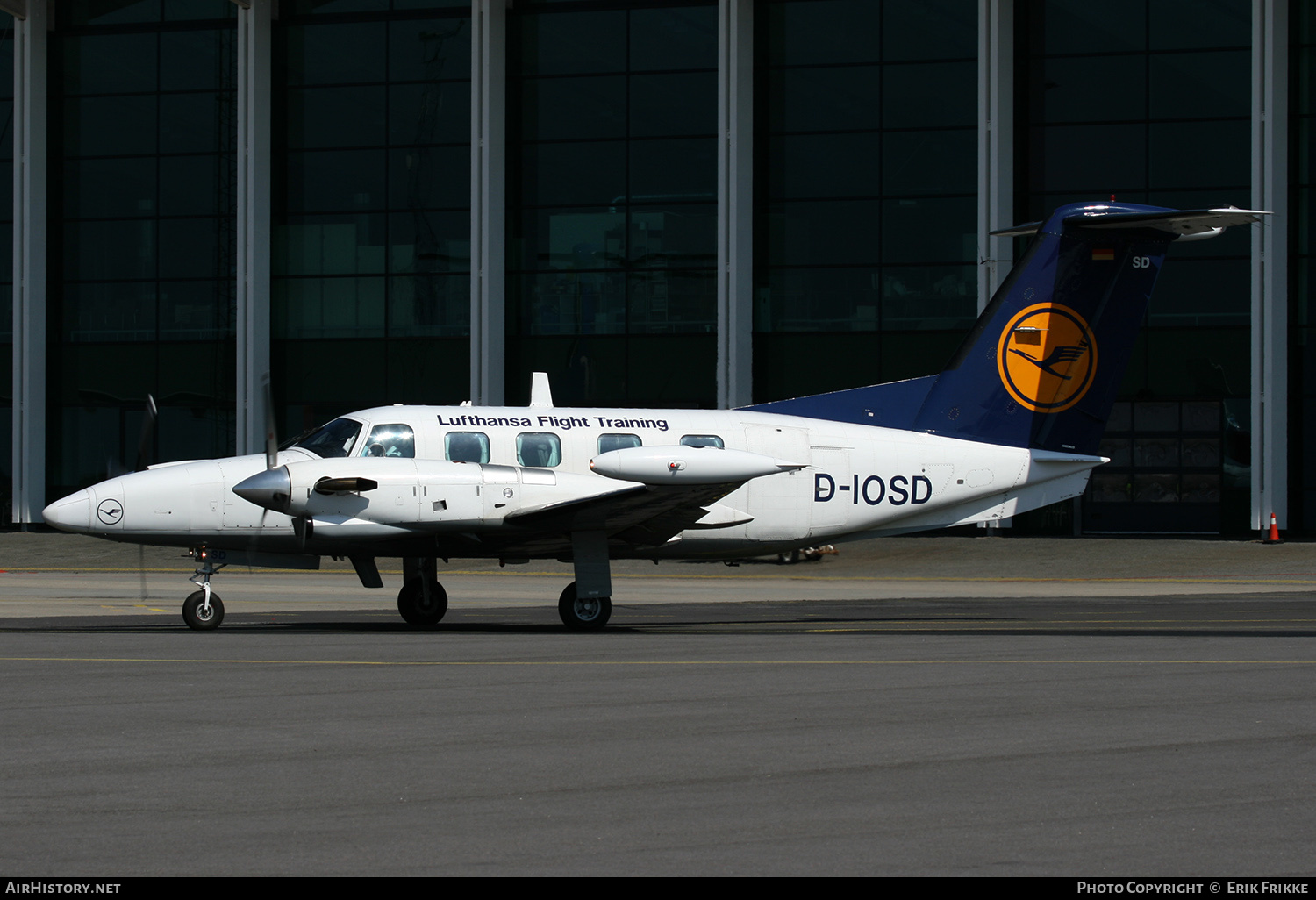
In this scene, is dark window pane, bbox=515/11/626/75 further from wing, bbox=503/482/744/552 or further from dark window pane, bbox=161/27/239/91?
wing, bbox=503/482/744/552

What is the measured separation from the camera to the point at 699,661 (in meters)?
12.2

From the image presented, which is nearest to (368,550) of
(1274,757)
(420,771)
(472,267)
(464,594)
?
(464,594)

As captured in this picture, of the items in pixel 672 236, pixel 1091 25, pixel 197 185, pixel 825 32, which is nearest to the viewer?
pixel 1091 25

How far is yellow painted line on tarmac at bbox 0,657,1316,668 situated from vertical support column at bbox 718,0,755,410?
73.2ft

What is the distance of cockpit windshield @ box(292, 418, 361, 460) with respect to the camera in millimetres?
15562

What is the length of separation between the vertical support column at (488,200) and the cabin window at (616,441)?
18876mm

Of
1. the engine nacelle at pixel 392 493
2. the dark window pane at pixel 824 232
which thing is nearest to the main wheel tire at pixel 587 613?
the engine nacelle at pixel 392 493

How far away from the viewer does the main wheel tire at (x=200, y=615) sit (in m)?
15.3

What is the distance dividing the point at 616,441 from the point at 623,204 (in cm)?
2003

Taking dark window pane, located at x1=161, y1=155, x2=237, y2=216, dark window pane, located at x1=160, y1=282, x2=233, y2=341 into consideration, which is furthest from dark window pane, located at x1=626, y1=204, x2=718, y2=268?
dark window pane, located at x1=160, y1=282, x2=233, y2=341

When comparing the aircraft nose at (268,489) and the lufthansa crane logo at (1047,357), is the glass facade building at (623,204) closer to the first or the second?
the lufthansa crane logo at (1047,357)

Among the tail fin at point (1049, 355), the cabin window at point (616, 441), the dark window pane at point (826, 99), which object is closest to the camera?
the cabin window at point (616, 441)

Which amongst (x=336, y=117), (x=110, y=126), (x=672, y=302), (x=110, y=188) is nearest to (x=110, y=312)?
(x=110, y=188)

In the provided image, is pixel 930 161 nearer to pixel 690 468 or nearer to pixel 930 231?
pixel 930 231
